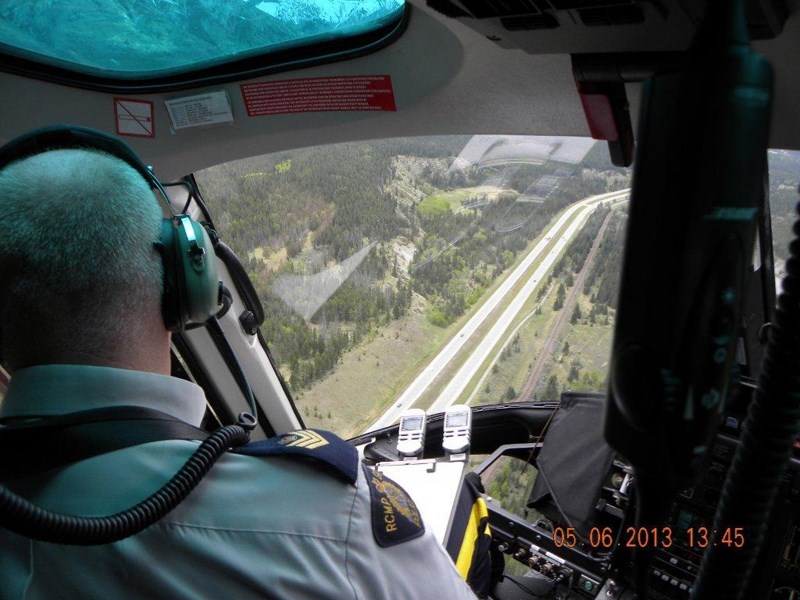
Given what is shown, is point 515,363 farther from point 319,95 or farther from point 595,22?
point 595,22

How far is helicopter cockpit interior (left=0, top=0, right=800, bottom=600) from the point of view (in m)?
0.42

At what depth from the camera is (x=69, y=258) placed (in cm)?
78

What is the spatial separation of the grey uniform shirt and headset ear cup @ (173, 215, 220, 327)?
125mm

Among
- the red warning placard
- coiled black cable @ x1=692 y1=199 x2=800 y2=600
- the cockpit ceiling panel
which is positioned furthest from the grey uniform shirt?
the red warning placard

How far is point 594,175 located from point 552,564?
3.60ft

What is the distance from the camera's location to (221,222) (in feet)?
7.41

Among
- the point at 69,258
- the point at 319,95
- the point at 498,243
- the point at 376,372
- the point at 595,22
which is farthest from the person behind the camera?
the point at 376,372

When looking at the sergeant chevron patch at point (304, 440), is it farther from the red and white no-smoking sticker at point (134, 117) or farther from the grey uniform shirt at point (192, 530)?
the red and white no-smoking sticker at point (134, 117)

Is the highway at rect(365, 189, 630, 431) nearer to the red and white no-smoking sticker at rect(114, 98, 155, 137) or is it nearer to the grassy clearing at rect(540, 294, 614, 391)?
the grassy clearing at rect(540, 294, 614, 391)

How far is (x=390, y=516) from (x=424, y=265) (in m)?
1.32

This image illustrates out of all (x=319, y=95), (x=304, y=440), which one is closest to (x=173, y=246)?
(x=304, y=440)

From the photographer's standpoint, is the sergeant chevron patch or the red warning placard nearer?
the sergeant chevron patch

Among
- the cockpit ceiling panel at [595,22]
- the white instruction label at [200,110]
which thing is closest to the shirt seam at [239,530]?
the cockpit ceiling panel at [595,22]
